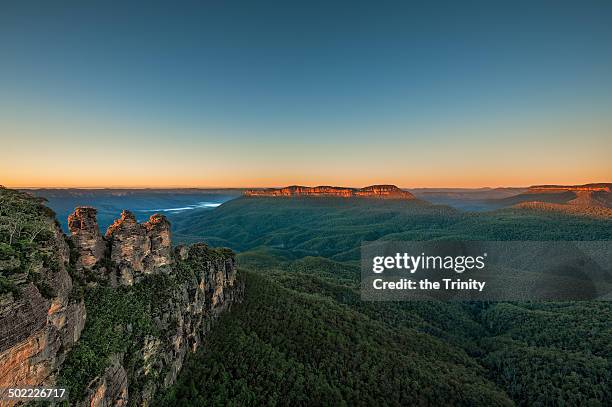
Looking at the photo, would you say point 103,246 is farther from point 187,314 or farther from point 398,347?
point 398,347

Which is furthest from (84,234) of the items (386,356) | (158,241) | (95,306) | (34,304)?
(386,356)

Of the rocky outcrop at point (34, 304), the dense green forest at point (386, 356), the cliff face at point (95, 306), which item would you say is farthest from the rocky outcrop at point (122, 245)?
the dense green forest at point (386, 356)

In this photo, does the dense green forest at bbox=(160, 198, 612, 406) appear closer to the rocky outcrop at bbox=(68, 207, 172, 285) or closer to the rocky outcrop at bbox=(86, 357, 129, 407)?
the rocky outcrop at bbox=(86, 357, 129, 407)

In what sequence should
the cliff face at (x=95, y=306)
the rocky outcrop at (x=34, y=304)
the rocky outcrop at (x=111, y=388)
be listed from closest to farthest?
the rocky outcrop at (x=34, y=304) < the cliff face at (x=95, y=306) < the rocky outcrop at (x=111, y=388)

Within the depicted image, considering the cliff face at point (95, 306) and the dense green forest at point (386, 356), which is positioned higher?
the cliff face at point (95, 306)

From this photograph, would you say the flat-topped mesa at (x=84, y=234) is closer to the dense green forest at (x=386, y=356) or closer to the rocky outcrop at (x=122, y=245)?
the rocky outcrop at (x=122, y=245)

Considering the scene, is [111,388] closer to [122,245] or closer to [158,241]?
[122,245]

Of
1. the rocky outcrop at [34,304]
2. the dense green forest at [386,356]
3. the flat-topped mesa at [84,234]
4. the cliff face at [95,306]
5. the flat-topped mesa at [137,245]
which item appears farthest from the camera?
the dense green forest at [386,356]
